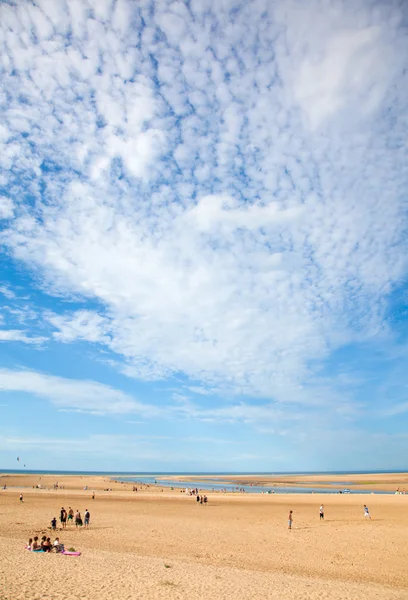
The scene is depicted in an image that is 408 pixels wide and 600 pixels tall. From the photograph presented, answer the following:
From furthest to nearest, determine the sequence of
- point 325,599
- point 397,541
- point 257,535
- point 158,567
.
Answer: point 257,535 < point 397,541 < point 158,567 < point 325,599

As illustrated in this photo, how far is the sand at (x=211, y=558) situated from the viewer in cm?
1559

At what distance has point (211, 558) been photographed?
21891 millimetres

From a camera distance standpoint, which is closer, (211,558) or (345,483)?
(211,558)

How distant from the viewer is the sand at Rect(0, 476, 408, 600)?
15.6 m

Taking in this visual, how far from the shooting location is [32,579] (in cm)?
1562

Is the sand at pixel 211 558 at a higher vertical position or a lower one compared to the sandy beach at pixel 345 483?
lower

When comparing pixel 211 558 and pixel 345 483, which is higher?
pixel 345 483

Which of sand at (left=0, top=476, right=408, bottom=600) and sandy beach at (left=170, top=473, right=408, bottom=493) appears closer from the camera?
sand at (left=0, top=476, right=408, bottom=600)

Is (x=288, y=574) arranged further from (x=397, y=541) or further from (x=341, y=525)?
(x=341, y=525)

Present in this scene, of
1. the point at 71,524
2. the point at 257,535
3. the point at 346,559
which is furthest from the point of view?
the point at 71,524

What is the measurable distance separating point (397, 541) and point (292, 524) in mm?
9427

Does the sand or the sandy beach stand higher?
the sandy beach

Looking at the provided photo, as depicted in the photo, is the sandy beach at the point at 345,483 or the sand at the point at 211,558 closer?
the sand at the point at 211,558

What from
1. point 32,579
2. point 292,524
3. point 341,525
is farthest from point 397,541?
point 32,579
